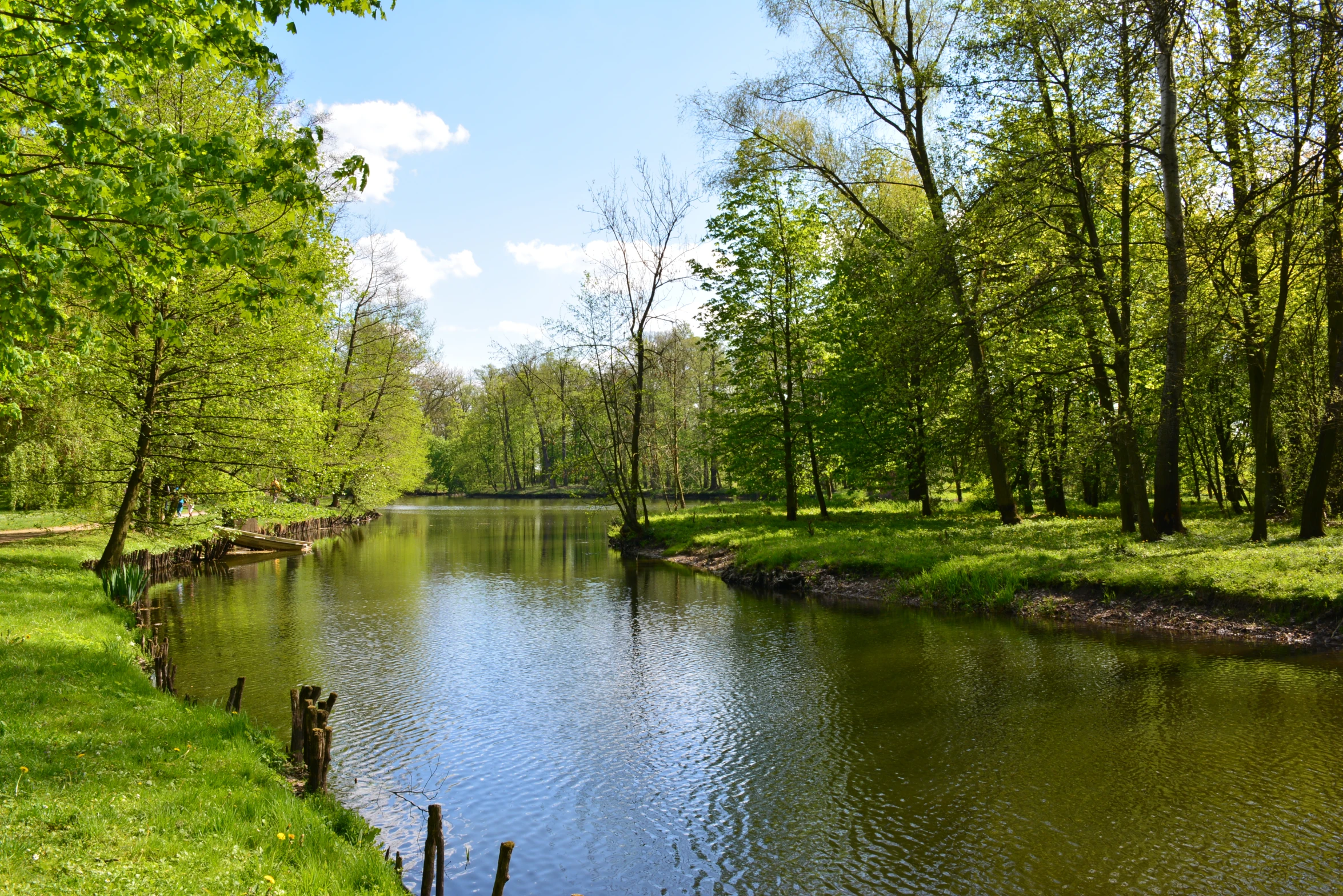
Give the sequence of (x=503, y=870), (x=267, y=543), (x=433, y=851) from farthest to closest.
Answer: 1. (x=267, y=543)
2. (x=433, y=851)
3. (x=503, y=870)

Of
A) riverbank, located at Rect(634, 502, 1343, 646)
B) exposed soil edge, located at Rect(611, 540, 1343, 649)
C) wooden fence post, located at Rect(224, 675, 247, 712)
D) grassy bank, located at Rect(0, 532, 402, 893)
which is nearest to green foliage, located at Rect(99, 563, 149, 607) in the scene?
grassy bank, located at Rect(0, 532, 402, 893)

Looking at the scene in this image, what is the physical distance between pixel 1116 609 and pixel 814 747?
8027 mm

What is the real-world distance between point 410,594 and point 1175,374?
57.5 ft

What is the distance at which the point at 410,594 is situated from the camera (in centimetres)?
1975

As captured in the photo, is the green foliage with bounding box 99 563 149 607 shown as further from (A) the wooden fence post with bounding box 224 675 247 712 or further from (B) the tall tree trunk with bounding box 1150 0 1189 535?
(B) the tall tree trunk with bounding box 1150 0 1189 535

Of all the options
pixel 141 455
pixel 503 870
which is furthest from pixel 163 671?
pixel 503 870

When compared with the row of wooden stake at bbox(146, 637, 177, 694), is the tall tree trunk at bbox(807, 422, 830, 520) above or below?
above

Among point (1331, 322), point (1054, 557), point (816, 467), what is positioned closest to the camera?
point (1331, 322)

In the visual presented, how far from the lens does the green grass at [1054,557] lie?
13.1 metres

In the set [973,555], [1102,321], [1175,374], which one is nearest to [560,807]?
[973,555]

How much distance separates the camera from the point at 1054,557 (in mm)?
16469

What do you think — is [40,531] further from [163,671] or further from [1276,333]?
[1276,333]

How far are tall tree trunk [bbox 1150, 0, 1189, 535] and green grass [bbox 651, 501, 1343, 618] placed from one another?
3.00 ft

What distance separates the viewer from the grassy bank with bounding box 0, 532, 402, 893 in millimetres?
4516
